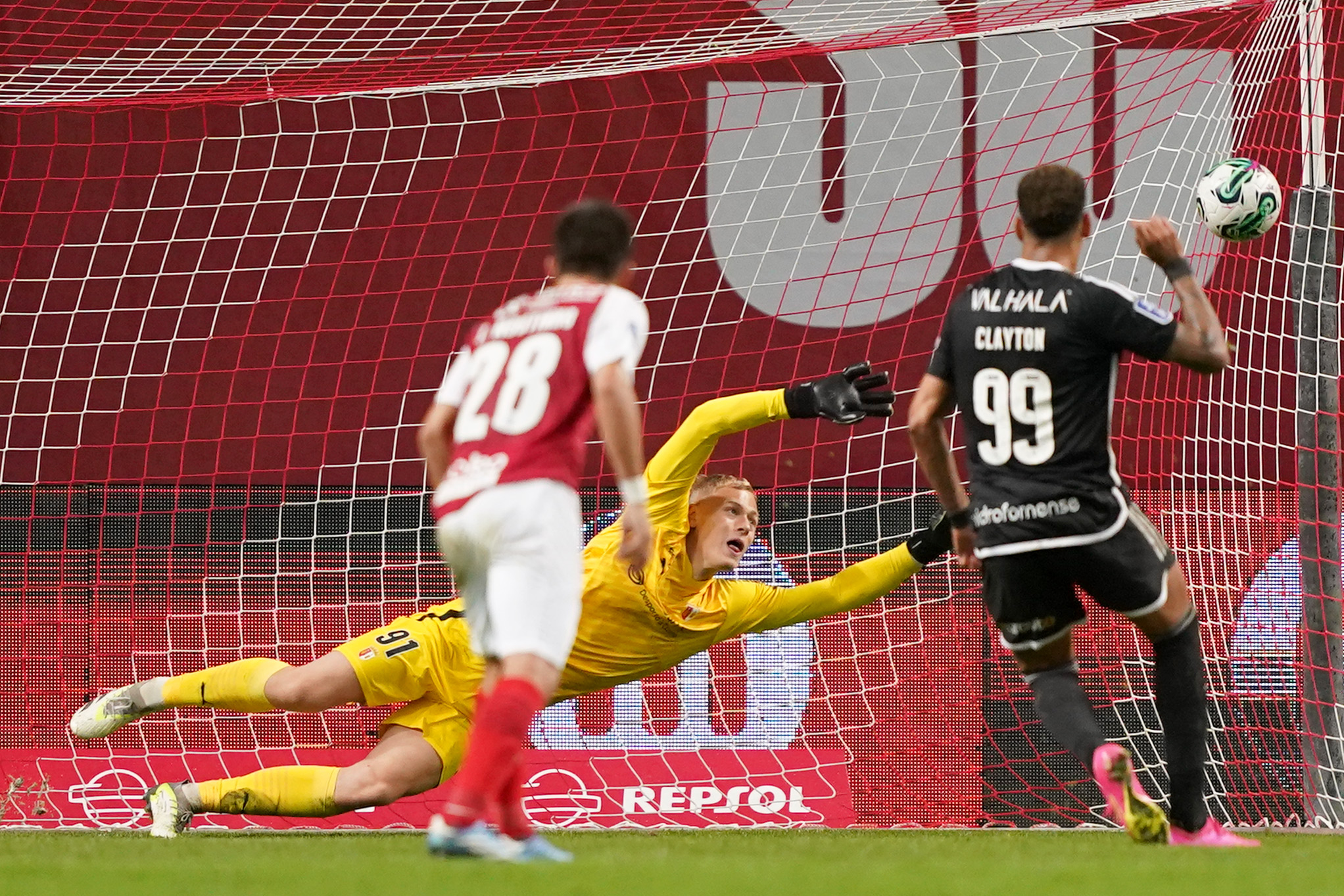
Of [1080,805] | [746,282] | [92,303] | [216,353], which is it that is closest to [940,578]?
[1080,805]

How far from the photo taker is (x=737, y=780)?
6.52 metres

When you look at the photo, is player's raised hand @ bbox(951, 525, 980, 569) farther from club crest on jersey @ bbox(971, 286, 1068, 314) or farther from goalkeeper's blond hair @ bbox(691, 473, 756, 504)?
goalkeeper's blond hair @ bbox(691, 473, 756, 504)

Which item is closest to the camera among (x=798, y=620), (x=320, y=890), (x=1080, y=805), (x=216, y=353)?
(x=320, y=890)

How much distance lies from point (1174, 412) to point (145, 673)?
13.7ft

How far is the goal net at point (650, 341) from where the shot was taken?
652 centimetres

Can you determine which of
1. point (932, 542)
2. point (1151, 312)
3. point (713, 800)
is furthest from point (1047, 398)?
point (713, 800)

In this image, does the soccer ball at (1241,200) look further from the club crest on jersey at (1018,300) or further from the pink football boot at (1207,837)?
the pink football boot at (1207,837)

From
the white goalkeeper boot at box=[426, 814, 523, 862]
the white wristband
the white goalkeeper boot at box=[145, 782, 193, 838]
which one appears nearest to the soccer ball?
the white wristband

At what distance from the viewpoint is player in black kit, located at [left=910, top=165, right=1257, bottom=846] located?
13.2ft

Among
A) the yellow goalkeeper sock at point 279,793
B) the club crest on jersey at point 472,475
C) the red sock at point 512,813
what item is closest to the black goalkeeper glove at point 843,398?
the club crest on jersey at point 472,475

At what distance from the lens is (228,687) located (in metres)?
5.13

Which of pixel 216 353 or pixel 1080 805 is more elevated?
pixel 216 353

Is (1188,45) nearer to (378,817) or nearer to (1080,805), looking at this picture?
(1080,805)

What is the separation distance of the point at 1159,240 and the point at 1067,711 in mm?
1146
